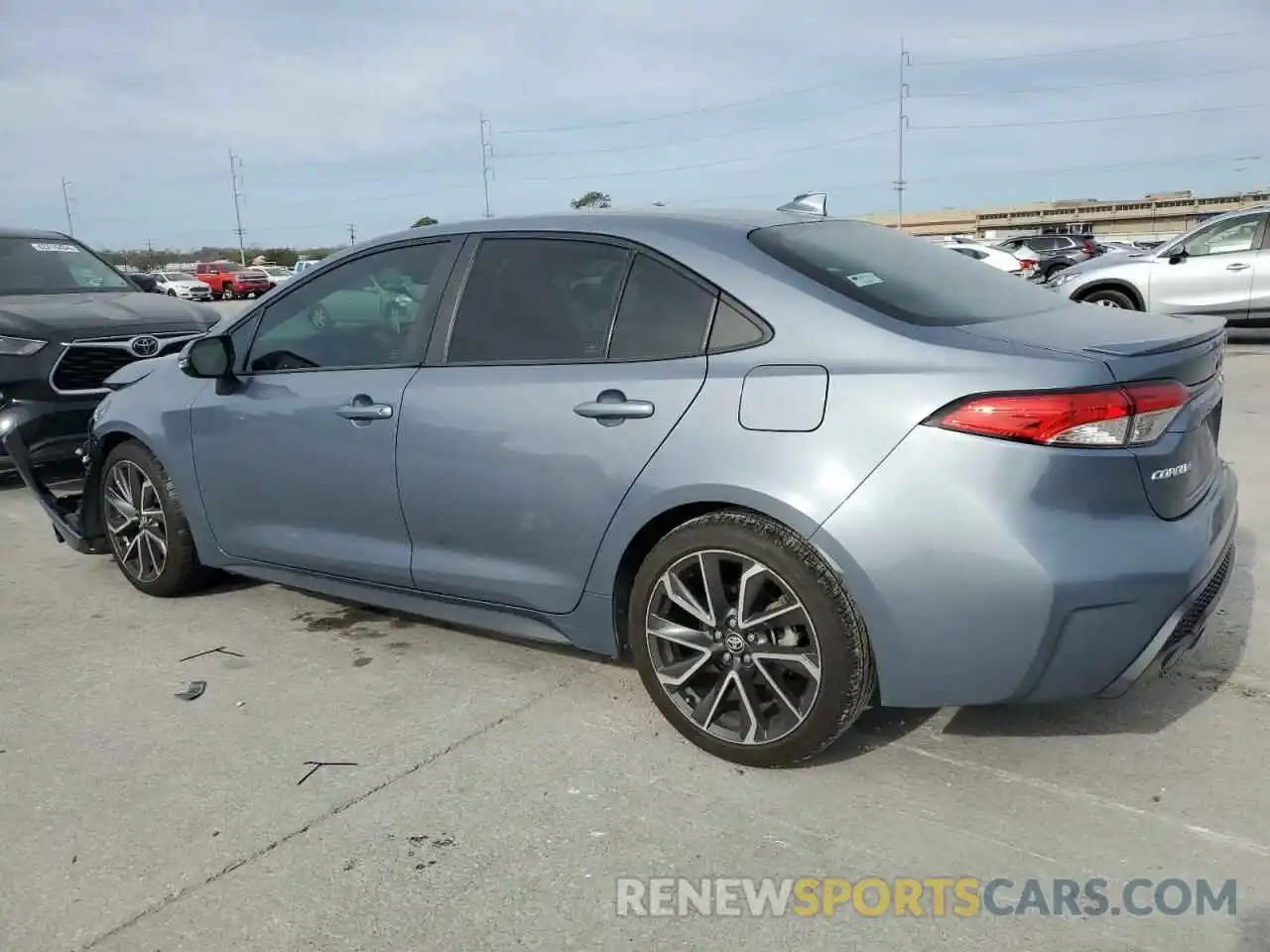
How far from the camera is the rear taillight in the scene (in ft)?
8.52

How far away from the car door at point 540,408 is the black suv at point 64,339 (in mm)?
3276

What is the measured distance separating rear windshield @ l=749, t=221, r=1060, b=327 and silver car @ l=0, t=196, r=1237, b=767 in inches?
0.7

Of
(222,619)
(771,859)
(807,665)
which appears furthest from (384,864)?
(222,619)

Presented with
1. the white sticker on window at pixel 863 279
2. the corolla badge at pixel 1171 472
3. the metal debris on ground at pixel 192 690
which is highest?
the white sticker on window at pixel 863 279

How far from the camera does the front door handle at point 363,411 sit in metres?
3.70

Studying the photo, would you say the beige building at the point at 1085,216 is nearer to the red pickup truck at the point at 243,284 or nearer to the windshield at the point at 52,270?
the red pickup truck at the point at 243,284

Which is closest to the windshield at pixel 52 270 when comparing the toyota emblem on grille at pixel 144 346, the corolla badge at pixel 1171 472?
the toyota emblem on grille at pixel 144 346

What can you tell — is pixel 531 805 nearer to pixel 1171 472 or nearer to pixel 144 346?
pixel 1171 472

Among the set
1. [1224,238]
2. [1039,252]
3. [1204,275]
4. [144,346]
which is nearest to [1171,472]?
[144,346]

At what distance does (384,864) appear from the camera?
8.77ft

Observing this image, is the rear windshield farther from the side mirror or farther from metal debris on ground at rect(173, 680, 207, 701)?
metal debris on ground at rect(173, 680, 207, 701)

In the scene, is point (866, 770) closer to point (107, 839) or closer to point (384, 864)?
point (384, 864)

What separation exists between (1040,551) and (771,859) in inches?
39.8

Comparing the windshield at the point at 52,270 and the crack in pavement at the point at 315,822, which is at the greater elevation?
the windshield at the point at 52,270
